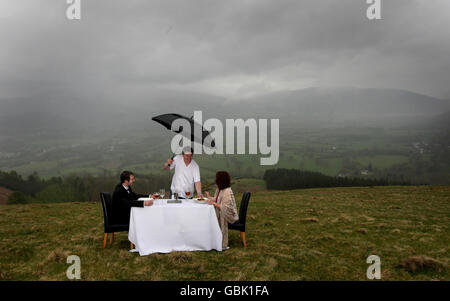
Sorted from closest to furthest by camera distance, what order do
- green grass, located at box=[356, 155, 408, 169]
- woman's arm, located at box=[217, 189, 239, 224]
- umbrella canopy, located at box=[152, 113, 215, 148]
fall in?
woman's arm, located at box=[217, 189, 239, 224] < umbrella canopy, located at box=[152, 113, 215, 148] < green grass, located at box=[356, 155, 408, 169]

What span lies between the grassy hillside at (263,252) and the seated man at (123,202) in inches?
32.6

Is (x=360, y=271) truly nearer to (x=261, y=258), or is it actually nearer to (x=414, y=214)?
(x=261, y=258)

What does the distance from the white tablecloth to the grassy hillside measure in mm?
268

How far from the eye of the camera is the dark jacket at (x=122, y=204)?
7312 millimetres

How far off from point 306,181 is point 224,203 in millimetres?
63814

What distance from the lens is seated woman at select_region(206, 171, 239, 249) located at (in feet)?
25.0

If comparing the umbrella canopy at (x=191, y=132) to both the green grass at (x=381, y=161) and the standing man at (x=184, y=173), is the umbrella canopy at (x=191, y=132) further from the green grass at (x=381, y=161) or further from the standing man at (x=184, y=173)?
the green grass at (x=381, y=161)

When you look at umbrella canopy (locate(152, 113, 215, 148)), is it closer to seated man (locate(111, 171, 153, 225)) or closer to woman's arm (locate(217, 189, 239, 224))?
woman's arm (locate(217, 189, 239, 224))
